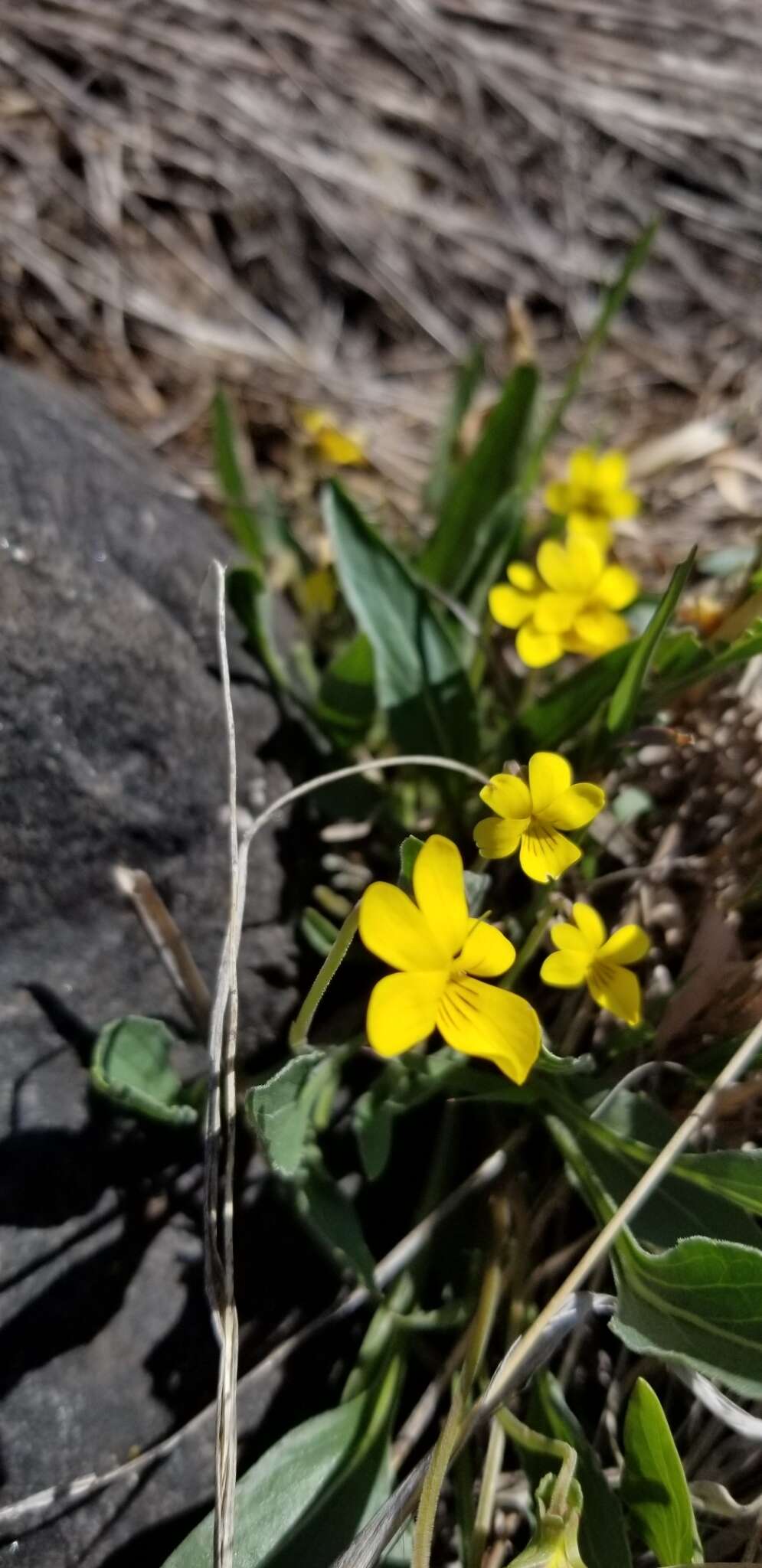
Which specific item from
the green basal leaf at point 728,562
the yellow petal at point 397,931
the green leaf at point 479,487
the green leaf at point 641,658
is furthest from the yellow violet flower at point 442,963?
the green basal leaf at point 728,562

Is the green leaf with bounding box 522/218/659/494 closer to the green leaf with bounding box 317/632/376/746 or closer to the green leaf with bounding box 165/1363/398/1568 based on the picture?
the green leaf with bounding box 317/632/376/746

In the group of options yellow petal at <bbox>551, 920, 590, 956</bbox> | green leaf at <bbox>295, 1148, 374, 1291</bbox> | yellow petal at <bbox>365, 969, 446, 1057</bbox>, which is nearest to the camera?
yellow petal at <bbox>365, 969, 446, 1057</bbox>

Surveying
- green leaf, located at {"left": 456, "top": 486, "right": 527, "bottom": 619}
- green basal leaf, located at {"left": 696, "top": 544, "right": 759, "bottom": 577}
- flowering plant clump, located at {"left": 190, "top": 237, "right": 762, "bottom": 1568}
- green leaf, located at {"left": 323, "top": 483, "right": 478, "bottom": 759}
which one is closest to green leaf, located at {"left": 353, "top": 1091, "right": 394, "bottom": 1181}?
flowering plant clump, located at {"left": 190, "top": 237, "right": 762, "bottom": 1568}

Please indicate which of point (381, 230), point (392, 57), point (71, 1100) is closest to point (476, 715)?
point (71, 1100)

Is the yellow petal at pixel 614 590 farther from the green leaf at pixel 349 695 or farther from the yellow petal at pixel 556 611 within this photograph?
the green leaf at pixel 349 695

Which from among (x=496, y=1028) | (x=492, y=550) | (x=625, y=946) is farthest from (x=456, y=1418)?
(x=492, y=550)

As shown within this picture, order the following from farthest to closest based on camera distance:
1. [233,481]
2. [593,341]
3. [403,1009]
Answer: [233,481] < [593,341] < [403,1009]

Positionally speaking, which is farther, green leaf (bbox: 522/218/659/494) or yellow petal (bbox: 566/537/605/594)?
green leaf (bbox: 522/218/659/494)

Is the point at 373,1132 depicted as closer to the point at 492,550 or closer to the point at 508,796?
the point at 508,796
